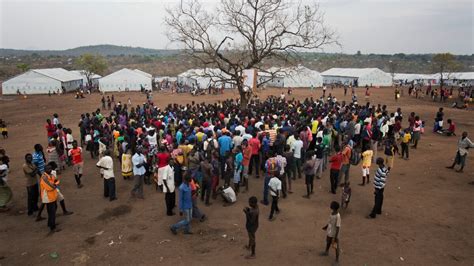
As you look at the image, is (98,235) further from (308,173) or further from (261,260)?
(308,173)

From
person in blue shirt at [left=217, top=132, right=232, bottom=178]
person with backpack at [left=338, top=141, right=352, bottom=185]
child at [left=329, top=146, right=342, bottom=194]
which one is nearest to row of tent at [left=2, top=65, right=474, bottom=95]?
person in blue shirt at [left=217, top=132, right=232, bottom=178]

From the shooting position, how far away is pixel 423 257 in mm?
6852

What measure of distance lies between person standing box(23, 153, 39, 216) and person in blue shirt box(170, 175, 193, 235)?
13.2 ft

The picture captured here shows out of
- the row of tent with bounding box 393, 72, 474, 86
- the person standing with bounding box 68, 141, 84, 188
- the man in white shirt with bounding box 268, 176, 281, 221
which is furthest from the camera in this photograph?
the row of tent with bounding box 393, 72, 474, 86

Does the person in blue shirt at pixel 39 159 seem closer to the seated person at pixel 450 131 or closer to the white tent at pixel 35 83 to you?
the seated person at pixel 450 131

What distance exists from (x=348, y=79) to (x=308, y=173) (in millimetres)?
47986

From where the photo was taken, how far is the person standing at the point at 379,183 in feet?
27.0

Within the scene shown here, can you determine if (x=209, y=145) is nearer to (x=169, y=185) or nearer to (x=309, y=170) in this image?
(x=169, y=185)

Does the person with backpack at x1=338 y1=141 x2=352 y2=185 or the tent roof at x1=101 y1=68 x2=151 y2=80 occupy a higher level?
the tent roof at x1=101 y1=68 x2=151 y2=80

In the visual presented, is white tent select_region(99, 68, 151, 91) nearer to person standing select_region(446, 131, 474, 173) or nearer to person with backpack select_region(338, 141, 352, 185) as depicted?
person with backpack select_region(338, 141, 352, 185)

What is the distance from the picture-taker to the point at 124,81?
46.4m

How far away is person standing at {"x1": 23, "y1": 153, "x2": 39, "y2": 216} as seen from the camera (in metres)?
8.59

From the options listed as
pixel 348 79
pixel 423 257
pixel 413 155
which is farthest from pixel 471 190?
pixel 348 79

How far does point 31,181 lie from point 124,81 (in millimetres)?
39947
